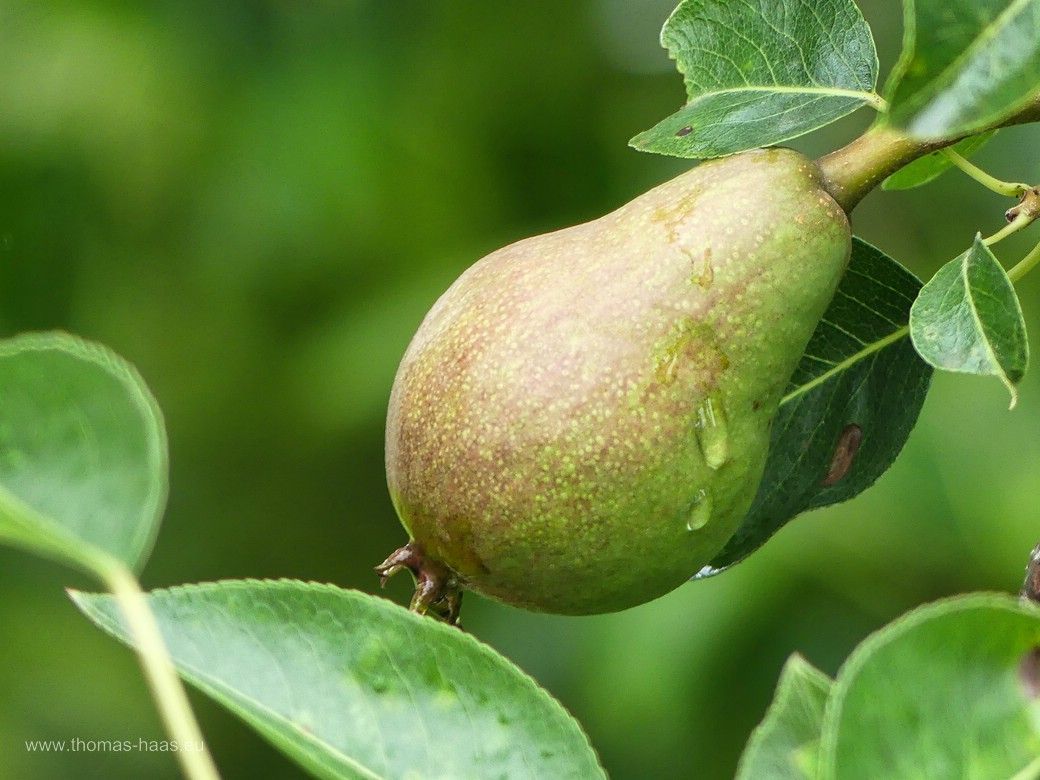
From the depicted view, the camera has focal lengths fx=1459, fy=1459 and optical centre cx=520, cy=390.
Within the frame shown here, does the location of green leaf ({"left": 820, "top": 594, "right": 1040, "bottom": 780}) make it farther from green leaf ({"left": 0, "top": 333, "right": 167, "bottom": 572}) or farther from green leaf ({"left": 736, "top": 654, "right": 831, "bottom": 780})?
green leaf ({"left": 0, "top": 333, "right": 167, "bottom": 572})

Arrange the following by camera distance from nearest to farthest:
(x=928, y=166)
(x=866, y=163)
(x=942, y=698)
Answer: (x=942, y=698)
(x=866, y=163)
(x=928, y=166)

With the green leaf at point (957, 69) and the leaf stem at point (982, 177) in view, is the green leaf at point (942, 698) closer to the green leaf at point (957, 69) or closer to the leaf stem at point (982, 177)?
the green leaf at point (957, 69)

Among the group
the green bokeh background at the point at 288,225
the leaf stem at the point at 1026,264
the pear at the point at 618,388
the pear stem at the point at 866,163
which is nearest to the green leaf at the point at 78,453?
the pear at the point at 618,388

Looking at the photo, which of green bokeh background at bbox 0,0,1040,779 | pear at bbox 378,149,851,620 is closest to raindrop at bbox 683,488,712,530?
pear at bbox 378,149,851,620

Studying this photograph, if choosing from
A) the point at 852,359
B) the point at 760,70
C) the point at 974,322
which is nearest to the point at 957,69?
the point at 974,322

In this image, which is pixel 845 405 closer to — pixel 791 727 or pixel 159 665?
pixel 791 727
